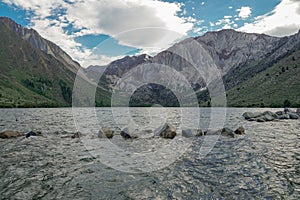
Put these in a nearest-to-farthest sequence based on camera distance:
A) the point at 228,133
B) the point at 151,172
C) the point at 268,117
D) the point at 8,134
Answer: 1. the point at 151,172
2. the point at 8,134
3. the point at 228,133
4. the point at 268,117

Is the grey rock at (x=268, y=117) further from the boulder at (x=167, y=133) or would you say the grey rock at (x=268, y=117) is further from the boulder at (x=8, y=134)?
the boulder at (x=8, y=134)

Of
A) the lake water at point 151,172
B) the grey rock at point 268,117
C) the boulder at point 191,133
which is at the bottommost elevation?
the lake water at point 151,172

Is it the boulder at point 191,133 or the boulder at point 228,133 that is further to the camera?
the boulder at point 191,133

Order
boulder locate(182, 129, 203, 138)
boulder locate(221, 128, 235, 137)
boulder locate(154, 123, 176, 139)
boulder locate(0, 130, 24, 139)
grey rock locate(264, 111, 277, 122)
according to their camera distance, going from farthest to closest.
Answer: grey rock locate(264, 111, 277, 122)
boulder locate(182, 129, 203, 138)
boulder locate(221, 128, 235, 137)
boulder locate(154, 123, 176, 139)
boulder locate(0, 130, 24, 139)

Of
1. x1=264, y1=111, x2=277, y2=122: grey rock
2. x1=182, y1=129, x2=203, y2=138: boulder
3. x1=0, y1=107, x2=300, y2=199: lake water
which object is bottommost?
x1=0, y1=107, x2=300, y2=199: lake water

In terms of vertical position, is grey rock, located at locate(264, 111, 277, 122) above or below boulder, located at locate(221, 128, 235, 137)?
above

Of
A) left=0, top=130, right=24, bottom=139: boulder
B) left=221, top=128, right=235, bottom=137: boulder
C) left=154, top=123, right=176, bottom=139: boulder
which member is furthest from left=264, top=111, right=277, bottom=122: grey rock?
left=0, top=130, right=24, bottom=139: boulder

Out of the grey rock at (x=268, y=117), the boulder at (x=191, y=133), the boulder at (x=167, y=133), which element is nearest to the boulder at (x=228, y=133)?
the boulder at (x=191, y=133)

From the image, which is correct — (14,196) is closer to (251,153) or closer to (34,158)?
(34,158)

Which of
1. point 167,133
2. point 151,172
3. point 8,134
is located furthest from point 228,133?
point 8,134

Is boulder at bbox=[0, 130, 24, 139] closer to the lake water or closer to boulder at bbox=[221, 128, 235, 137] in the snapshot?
the lake water

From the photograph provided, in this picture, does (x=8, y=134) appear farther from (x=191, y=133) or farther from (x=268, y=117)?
(x=268, y=117)

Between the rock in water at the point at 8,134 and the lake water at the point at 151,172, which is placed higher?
the rock in water at the point at 8,134

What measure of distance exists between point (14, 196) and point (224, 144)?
24696mm
